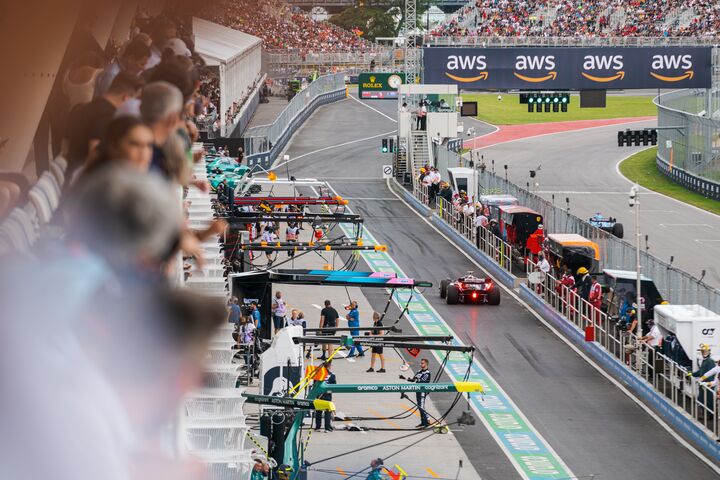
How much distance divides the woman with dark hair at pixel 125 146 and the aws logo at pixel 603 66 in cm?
6717

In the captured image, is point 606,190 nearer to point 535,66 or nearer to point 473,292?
point 535,66

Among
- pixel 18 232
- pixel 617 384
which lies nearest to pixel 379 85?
pixel 617 384

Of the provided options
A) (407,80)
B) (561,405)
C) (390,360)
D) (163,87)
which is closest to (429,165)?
(407,80)

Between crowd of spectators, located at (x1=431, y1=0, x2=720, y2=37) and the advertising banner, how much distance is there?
8.95m

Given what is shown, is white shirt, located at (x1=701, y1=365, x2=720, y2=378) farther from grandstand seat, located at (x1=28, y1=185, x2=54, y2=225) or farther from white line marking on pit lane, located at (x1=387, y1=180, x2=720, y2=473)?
grandstand seat, located at (x1=28, y1=185, x2=54, y2=225)

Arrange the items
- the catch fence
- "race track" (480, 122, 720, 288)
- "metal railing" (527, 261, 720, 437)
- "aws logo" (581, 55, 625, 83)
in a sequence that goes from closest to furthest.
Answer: "metal railing" (527, 261, 720, 437) < "race track" (480, 122, 720, 288) < the catch fence < "aws logo" (581, 55, 625, 83)

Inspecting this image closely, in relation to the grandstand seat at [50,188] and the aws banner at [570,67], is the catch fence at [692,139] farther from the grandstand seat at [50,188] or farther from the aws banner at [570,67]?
the grandstand seat at [50,188]

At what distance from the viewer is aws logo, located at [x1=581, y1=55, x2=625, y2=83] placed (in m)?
68.1

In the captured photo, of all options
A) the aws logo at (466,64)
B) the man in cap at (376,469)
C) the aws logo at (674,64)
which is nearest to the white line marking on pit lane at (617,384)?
the man in cap at (376,469)

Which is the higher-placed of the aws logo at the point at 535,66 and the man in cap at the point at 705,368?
the aws logo at the point at 535,66

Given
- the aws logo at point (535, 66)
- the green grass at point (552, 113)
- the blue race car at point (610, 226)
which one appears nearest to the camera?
the blue race car at point (610, 226)

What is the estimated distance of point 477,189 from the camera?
5712 cm

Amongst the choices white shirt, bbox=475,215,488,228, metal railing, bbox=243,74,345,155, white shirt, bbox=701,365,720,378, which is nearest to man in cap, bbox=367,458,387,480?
white shirt, bbox=701,365,720,378

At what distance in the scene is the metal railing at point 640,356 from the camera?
2517cm
